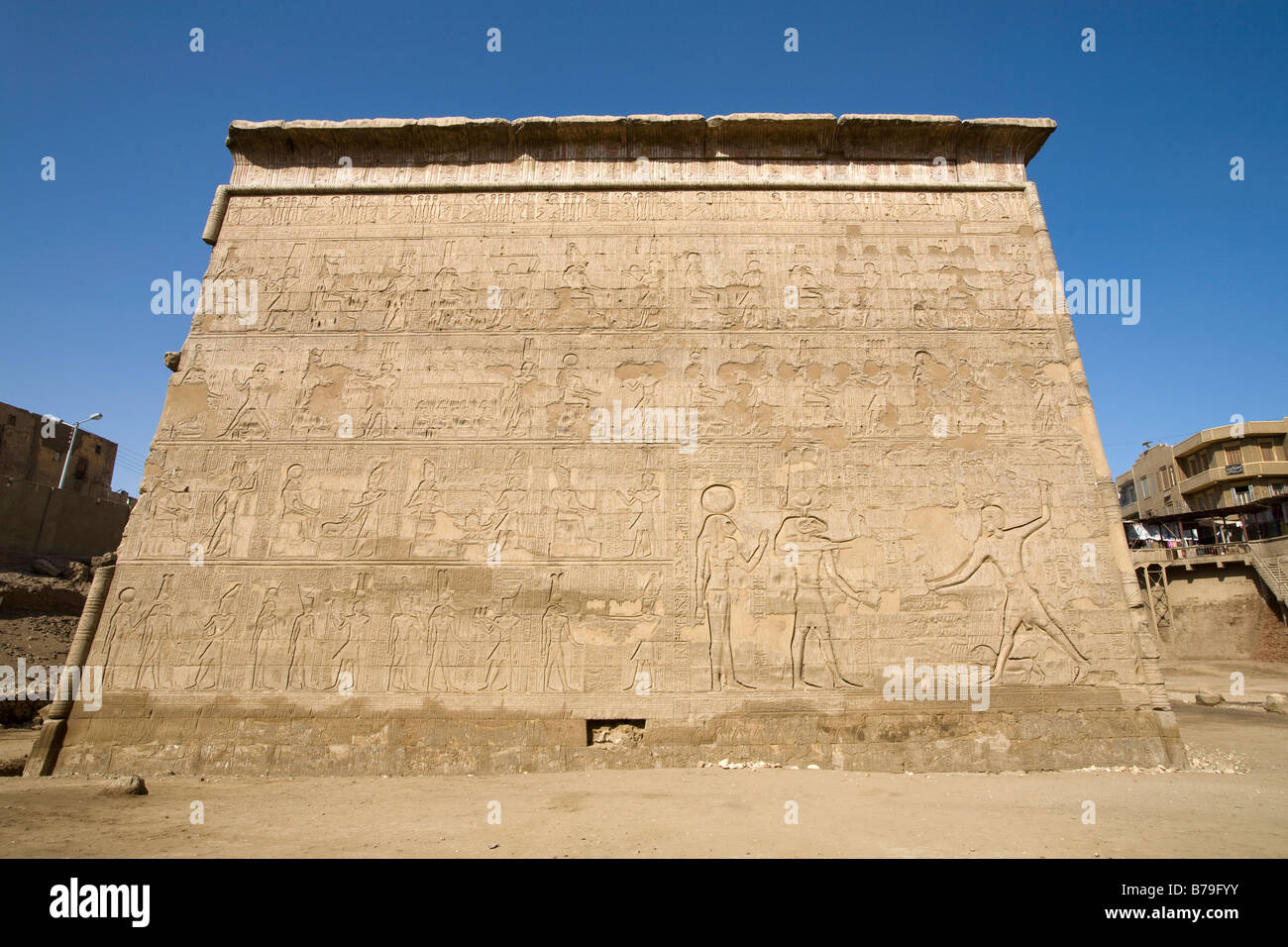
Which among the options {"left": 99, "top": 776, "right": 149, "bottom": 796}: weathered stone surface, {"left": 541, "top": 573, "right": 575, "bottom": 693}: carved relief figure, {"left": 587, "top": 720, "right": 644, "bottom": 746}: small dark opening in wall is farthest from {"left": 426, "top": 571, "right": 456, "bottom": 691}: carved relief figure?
{"left": 99, "top": 776, "right": 149, "bottom": 796}: weathered stone surface

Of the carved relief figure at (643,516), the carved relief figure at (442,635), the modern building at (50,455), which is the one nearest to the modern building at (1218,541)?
the carved relief figure at (643,516)

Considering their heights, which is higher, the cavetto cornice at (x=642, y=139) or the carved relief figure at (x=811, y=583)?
the cavetto cornice at (x=642, y=139)

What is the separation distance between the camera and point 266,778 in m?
6.20

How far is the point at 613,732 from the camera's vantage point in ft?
21.2

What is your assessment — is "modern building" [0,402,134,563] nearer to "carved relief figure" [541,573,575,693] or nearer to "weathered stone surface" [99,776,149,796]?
"weathered stone surface" [99,776,149,796]

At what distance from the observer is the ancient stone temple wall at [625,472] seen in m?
6.46

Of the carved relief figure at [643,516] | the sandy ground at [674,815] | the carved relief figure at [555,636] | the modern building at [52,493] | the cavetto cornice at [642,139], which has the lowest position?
the sandy ground at [674,815]

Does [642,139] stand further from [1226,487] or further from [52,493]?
[1226,487]

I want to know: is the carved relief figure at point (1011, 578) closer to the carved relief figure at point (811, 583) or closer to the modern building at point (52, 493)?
the carved relief figure at point (811, 583)

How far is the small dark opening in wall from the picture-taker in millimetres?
6406

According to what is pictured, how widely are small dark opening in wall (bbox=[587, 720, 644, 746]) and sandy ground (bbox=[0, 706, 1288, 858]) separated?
1.18ft

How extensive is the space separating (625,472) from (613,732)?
8.70 ft

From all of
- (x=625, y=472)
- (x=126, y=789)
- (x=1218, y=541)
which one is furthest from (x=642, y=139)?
(x=1218, y=541)

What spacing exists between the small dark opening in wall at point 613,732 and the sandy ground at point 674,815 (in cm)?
36
